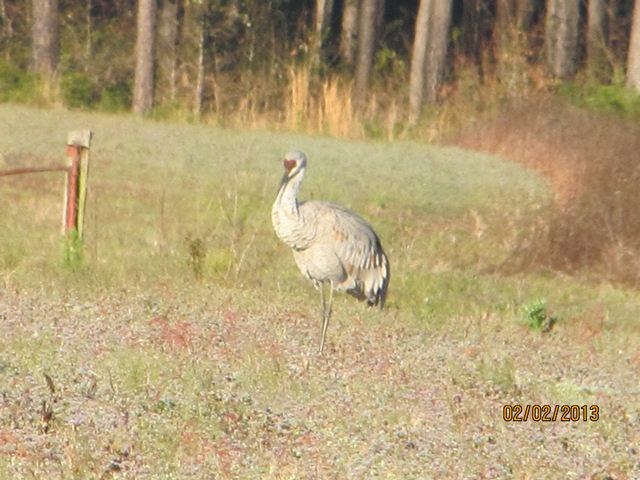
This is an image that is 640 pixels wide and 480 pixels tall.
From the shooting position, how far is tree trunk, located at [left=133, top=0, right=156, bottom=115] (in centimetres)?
3219

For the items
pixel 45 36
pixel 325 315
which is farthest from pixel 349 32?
pixel 325 315

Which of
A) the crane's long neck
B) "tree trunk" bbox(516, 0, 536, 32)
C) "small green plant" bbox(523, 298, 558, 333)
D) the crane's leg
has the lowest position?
"small green plant" bbox(523, 298, 558, 333)

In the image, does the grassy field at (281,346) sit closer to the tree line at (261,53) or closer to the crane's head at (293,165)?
the crane's head at (293,165)

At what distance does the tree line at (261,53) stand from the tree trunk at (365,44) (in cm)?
4

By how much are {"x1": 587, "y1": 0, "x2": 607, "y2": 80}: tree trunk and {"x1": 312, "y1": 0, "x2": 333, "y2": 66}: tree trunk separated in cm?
516

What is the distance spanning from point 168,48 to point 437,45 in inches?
214

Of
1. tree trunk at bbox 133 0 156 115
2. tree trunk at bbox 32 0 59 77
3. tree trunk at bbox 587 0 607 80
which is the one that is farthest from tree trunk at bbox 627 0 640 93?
tree trunk at bbox 32 0 59 77

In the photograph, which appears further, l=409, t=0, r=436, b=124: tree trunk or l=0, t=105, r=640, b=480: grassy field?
l=409, t=0, r=436, b=124: tree trunk

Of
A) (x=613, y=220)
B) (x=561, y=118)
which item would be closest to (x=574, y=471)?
(x=613, y=220)

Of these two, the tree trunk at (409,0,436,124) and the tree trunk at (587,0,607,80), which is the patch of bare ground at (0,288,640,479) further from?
the tree trunk at (409,0,436,124)

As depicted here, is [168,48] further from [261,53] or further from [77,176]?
[77,176]

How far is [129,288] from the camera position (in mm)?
13047

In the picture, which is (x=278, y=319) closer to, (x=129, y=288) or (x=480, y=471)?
(x=129, y=288)

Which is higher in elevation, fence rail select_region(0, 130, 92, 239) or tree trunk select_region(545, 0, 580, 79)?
tree trunk select_region(545, 0, 580, 79)
